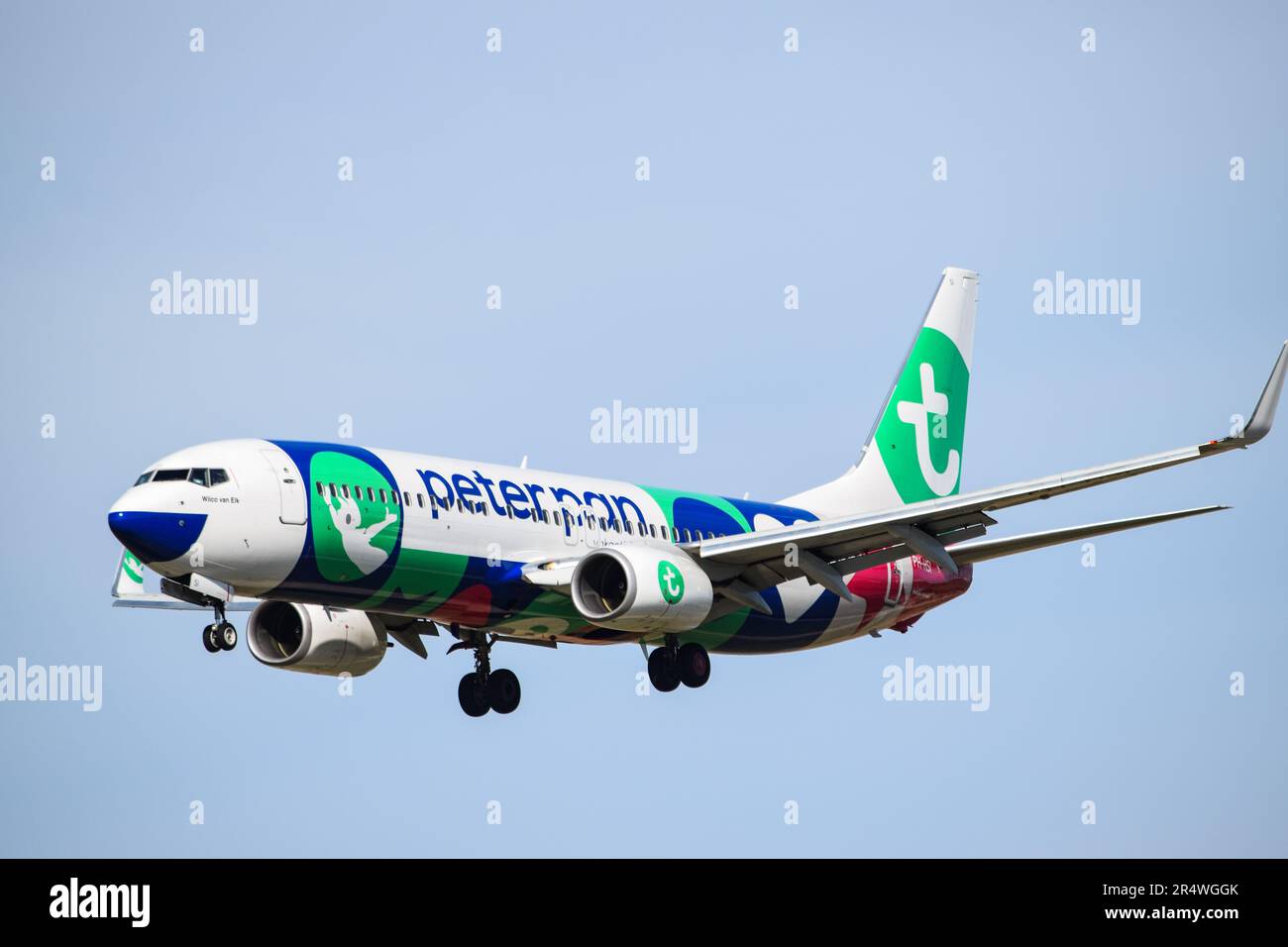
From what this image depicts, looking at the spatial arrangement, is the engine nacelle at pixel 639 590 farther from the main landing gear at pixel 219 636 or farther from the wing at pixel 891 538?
the main landing gear at pixel 219 636

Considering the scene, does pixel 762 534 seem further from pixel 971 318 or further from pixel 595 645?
pixel 971 318

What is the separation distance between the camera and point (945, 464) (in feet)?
194

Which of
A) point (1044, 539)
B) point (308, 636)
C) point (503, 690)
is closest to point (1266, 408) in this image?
point (1044, 539)

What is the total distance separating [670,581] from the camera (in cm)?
4550

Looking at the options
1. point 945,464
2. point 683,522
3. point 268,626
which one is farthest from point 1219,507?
point 268,626

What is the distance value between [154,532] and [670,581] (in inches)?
442

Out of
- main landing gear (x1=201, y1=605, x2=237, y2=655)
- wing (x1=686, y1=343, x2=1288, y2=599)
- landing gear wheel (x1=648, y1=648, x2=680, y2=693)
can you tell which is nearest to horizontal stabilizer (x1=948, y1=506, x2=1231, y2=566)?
wing (x1=686, y1=343, x2=1288, y2=599)

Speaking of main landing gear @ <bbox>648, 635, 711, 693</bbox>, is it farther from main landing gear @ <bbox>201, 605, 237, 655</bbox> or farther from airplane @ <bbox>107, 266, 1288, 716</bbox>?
main landing gear @ <bbox>201, 605, 237, 655</bbox>

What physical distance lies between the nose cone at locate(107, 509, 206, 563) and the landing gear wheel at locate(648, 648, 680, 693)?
12421 mm

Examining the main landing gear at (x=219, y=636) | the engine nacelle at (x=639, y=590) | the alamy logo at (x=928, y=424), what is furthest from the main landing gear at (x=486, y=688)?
the alamy logo at (x=928, y=424)

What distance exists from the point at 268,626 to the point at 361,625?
2.13 m

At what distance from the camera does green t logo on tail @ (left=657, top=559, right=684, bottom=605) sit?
149 feet
